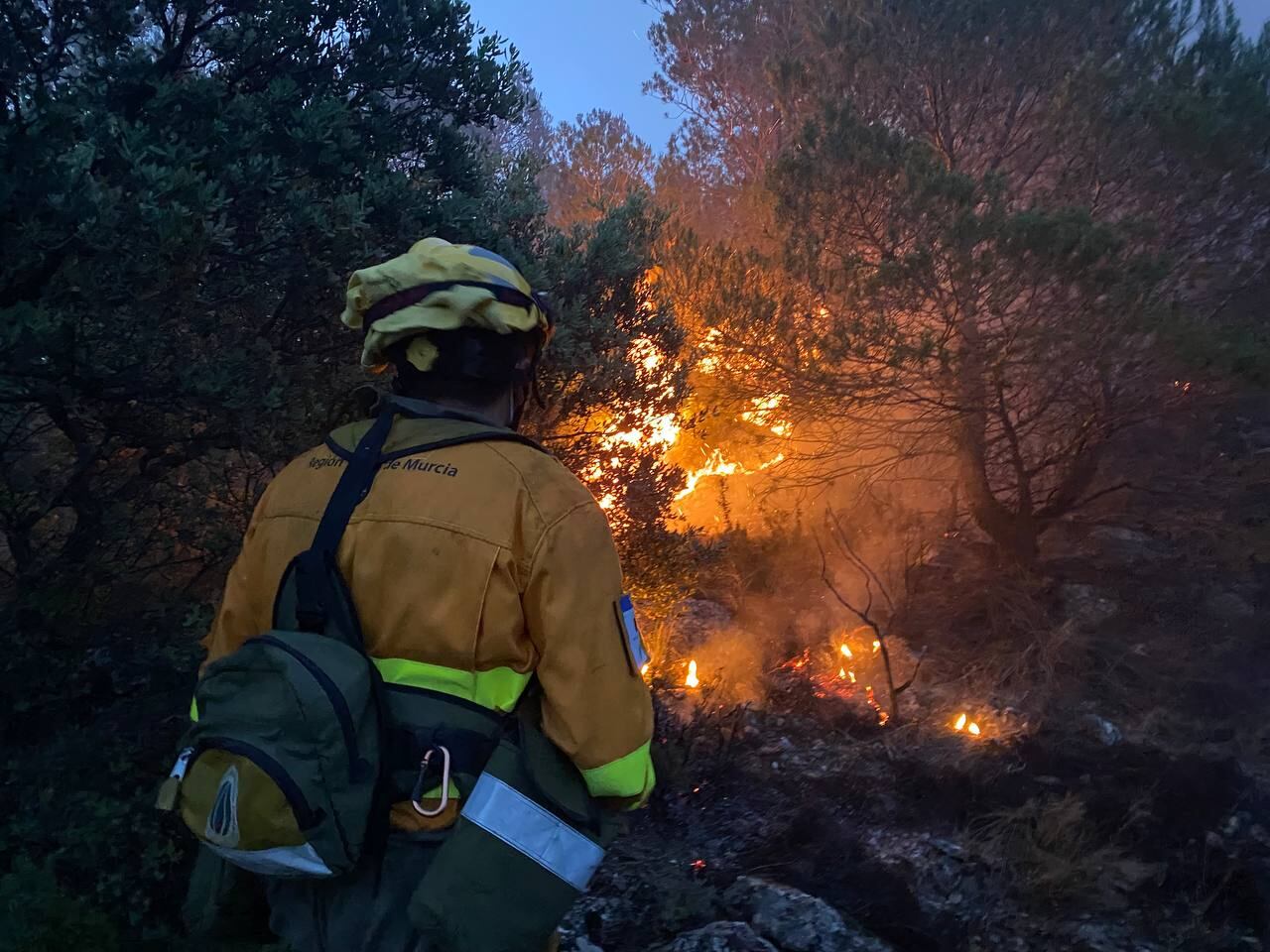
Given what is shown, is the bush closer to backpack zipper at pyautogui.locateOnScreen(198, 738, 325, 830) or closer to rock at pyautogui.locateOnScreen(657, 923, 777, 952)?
backpack zipper at pyautogui.locateOnScreen(198, 738, 325, 830)

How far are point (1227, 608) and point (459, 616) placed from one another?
23.2 feet

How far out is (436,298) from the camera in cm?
148

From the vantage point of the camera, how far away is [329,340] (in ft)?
10.5

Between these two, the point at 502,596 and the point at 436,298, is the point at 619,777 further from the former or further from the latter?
the point at 436,298

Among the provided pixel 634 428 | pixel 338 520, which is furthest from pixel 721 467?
pixel 338 520

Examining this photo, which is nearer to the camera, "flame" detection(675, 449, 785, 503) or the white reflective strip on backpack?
the white reflective strip on backpack

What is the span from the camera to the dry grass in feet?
12.8

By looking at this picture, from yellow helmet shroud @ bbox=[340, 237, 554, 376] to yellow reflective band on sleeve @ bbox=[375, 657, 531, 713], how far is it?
53cm

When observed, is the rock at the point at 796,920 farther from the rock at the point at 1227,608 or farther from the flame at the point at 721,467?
the rock at the point at 1227,608

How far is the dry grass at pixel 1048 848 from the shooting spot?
390cm

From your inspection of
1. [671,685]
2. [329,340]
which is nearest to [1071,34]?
[671,685]

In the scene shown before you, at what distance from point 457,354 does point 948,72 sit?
21.2ft

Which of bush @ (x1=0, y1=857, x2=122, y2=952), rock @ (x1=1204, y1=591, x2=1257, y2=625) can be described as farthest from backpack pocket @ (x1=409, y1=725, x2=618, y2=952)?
rock @ (x1=1204, y1=591, x2=1257, y2=625)

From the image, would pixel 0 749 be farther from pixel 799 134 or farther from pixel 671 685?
pixel 799 134
